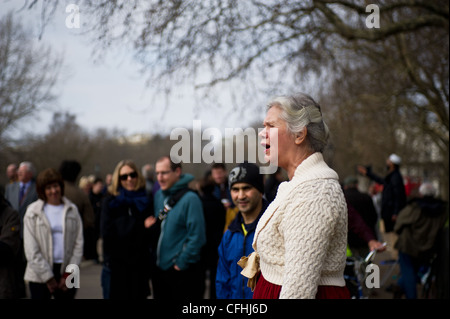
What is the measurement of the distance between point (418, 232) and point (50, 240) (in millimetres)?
5322

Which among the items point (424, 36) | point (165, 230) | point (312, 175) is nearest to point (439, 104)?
point (424, 36)

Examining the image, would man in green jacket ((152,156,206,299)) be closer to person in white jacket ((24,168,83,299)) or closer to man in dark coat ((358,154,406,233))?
person in white jacket ((24,168,83,299))

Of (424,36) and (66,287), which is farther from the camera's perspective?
(424,36)

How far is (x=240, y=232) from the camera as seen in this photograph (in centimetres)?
431

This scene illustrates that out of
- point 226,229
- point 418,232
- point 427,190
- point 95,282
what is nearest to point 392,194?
point 427,190

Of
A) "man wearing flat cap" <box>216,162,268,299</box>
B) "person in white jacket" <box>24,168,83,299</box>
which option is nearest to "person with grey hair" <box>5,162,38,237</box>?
"person in white jacket" <box>24,168,83,299</box>

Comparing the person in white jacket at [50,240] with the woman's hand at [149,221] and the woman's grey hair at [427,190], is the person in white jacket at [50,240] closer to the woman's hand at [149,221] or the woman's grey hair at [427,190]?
the woman's hand at [149,221]

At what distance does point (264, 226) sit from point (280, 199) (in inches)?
5.3

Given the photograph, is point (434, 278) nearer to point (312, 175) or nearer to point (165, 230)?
point (165, 230)

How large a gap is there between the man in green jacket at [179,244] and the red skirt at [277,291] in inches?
137

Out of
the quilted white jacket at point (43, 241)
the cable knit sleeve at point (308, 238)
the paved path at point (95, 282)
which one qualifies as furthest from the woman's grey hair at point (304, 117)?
the paved path at point (95, 282)

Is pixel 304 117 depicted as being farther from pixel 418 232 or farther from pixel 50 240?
pixel 418 232

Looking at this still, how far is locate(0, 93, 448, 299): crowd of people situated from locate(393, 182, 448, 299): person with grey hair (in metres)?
0.02

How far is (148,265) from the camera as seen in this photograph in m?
6.23
